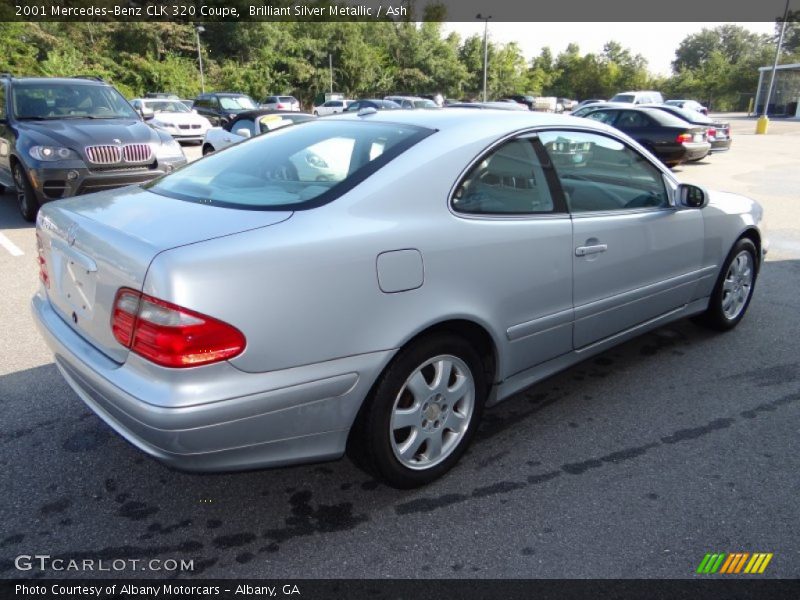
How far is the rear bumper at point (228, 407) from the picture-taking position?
1.95 meters

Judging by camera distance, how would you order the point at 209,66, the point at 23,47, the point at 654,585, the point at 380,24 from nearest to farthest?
the point at 654,585
the point at 23,47
the point at 209,66
the point at 380,24

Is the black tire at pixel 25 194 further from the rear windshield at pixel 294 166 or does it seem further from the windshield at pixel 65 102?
the rear windshield at pixel 294 166

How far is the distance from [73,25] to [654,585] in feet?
177

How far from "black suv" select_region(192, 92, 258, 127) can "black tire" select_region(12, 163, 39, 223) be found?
14141 mm

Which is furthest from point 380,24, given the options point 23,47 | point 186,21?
point 23,47

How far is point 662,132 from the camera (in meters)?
14.0

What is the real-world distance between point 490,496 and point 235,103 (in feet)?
74.2

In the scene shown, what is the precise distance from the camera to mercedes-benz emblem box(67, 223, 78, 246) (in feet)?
7.79

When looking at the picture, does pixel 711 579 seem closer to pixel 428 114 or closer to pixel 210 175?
pixel 428 114

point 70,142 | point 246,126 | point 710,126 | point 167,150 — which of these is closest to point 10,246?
point 70,142

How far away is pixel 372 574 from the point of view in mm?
2143

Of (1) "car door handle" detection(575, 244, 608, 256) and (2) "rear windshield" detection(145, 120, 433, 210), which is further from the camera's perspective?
(1) "car door handle" detection(575, 244, 608, 256)

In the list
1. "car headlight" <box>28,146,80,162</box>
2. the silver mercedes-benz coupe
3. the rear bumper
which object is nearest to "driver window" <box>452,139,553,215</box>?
the silver mercedes-benz coupe

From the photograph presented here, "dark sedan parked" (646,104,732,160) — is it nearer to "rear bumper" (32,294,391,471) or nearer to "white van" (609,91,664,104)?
"white van" (609,91,664,104)
